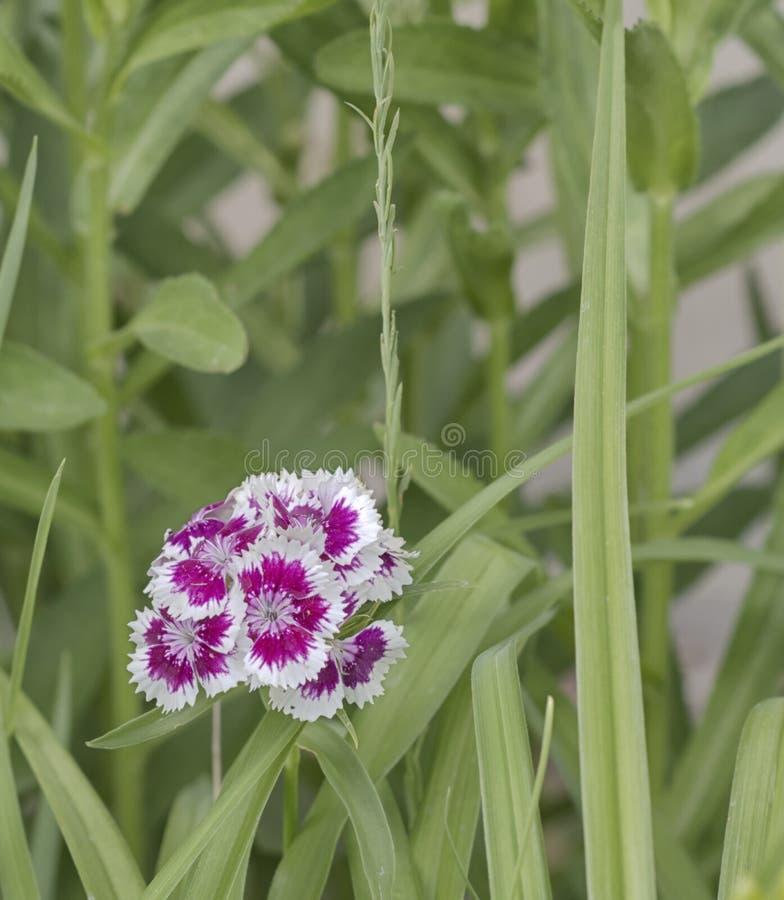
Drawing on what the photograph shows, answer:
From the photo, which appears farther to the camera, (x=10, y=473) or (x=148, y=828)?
(x=148, y=828)

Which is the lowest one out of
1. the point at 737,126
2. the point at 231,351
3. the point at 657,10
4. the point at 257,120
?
the point at 231,351

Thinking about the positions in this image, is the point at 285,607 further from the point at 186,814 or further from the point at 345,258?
the point at 345,258

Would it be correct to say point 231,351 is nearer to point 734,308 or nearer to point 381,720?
point 381,720

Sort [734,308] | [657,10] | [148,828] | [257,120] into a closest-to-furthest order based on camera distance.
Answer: [657,10] → [148,828] → [257,120] → [734,308]

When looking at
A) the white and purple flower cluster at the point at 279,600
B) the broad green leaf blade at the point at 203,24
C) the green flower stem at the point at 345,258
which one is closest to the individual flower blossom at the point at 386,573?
the white and purple flower cluster at the point at 279,600

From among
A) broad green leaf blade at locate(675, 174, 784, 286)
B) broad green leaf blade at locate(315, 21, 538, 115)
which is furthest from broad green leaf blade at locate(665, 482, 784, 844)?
broad green leaf blade at locate(315, 21, 538, 115)

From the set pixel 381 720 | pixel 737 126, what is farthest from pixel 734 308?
pixel 381 720

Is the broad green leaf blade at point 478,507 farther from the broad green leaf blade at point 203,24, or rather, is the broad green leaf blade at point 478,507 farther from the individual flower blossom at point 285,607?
the broad green leaf blade at point 203,24
